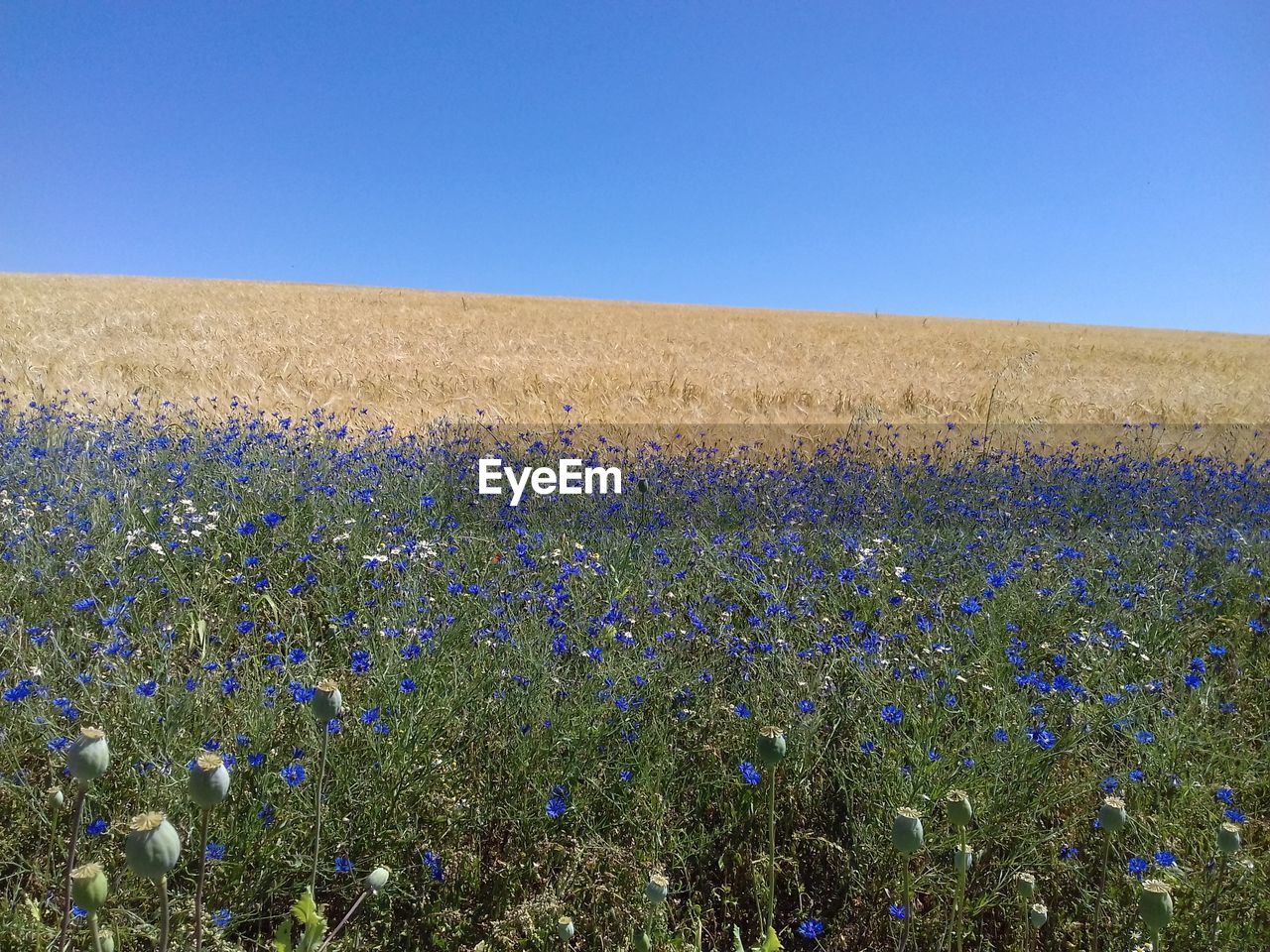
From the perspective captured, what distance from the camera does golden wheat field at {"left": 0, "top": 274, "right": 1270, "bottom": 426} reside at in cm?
949

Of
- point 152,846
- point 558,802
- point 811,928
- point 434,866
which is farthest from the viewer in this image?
point 558,802

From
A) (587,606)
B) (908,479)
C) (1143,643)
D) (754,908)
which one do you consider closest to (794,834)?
(754,908)

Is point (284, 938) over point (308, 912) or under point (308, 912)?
under

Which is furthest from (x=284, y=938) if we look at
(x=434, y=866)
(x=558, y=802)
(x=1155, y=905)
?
(x=1155, y=905)

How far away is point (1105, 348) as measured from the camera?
17797mm

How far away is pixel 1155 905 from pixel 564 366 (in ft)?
36.0

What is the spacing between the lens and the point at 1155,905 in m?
1.26

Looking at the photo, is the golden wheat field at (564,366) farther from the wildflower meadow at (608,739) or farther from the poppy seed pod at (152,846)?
the poppy seed pod at (152,846)

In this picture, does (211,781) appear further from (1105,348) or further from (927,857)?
(1105,348)

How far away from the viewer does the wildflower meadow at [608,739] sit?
6.25 ft

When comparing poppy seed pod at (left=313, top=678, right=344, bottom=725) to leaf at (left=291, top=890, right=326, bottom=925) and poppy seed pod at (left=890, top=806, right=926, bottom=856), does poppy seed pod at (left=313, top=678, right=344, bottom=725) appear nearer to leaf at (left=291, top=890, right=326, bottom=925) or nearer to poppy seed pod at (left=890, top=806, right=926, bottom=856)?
leaf at (left=291, top=890, right=326, bottom=925)

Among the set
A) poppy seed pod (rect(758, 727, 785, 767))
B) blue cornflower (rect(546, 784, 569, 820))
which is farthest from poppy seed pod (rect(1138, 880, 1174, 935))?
blue cornflower (rect(546, 784, 569, 820))

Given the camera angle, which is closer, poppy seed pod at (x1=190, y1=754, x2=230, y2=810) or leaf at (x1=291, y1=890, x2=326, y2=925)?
poppy seed pod at (x1=190, y1=754, x2=230, y2=810)

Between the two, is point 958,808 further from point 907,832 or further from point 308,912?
point 308,912
